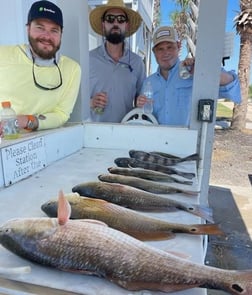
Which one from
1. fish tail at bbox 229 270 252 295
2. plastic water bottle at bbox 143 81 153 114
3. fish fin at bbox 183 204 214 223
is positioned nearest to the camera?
fish tail at bbox 229 270 252 295

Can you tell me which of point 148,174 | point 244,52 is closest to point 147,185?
point 148,174

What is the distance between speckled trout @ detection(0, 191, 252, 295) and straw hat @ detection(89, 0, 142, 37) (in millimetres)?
2856

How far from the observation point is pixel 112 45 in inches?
133

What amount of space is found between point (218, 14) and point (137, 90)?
4.23 ft

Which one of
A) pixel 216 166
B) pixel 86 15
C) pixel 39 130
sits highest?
pixel 86 15

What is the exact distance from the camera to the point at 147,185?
4.91 ft

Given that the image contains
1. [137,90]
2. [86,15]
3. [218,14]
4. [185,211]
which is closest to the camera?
[185,211]

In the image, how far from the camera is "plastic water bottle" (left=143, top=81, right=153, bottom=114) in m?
2.89

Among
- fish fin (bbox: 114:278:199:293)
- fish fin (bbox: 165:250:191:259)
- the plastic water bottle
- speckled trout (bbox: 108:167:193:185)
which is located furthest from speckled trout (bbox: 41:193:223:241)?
the plastic water bottle

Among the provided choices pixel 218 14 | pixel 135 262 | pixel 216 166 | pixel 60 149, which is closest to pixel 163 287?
pixel 135 262

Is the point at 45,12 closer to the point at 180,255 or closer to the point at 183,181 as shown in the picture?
the point at 183,181

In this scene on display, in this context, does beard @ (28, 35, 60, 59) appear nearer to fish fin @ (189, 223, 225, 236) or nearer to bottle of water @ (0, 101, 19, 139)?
bottle of water @ (0, 101, 19, 139)

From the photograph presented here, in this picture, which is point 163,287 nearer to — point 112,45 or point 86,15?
point 86,15

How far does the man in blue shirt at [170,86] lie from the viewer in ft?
9.14
